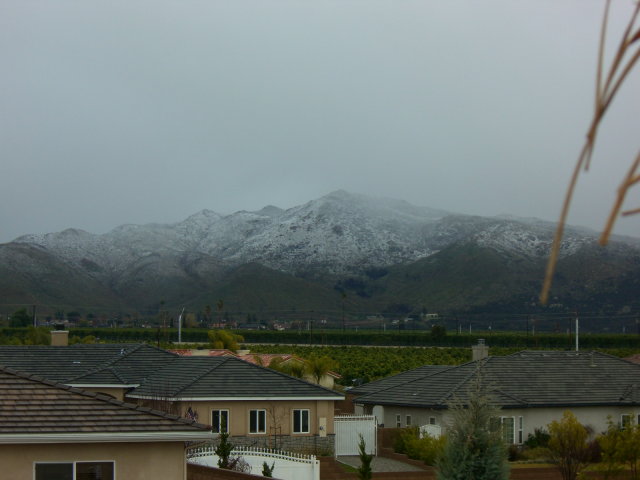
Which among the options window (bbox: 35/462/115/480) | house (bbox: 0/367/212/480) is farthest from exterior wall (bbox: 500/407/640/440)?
window (bbox: 35/462/115/480)

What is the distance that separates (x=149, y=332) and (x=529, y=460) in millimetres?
92563

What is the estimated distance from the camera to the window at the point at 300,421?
1451 inches

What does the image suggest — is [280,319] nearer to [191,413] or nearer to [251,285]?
[251,285]

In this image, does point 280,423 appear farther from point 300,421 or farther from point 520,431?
point 520,431

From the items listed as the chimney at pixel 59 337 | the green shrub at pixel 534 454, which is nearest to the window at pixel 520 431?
the green shrub at pixel 534 454

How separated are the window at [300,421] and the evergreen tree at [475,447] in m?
19.1

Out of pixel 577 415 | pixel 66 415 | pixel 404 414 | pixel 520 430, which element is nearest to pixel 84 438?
pixel 66 415

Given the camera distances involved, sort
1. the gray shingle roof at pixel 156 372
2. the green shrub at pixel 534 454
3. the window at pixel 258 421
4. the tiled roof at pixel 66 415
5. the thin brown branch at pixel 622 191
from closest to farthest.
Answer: the thin brown branch at pixel 622 191 < the tiled roof at pixel 66 415 < the green shrub at pixel 534 454 < the window at pixel 258 421 < the gray shingle roof at pixel 156 372

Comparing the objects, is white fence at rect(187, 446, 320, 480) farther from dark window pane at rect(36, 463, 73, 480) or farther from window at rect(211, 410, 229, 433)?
dark window pane at rect(36, 463, 73, 480)

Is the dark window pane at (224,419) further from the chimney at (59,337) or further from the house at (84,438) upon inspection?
the house at (84,438)

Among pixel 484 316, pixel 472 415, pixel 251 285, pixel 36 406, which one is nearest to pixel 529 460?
pixel 472 415

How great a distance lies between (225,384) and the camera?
122ft

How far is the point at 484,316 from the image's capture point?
169m

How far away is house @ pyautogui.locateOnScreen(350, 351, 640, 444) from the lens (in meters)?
37.2
